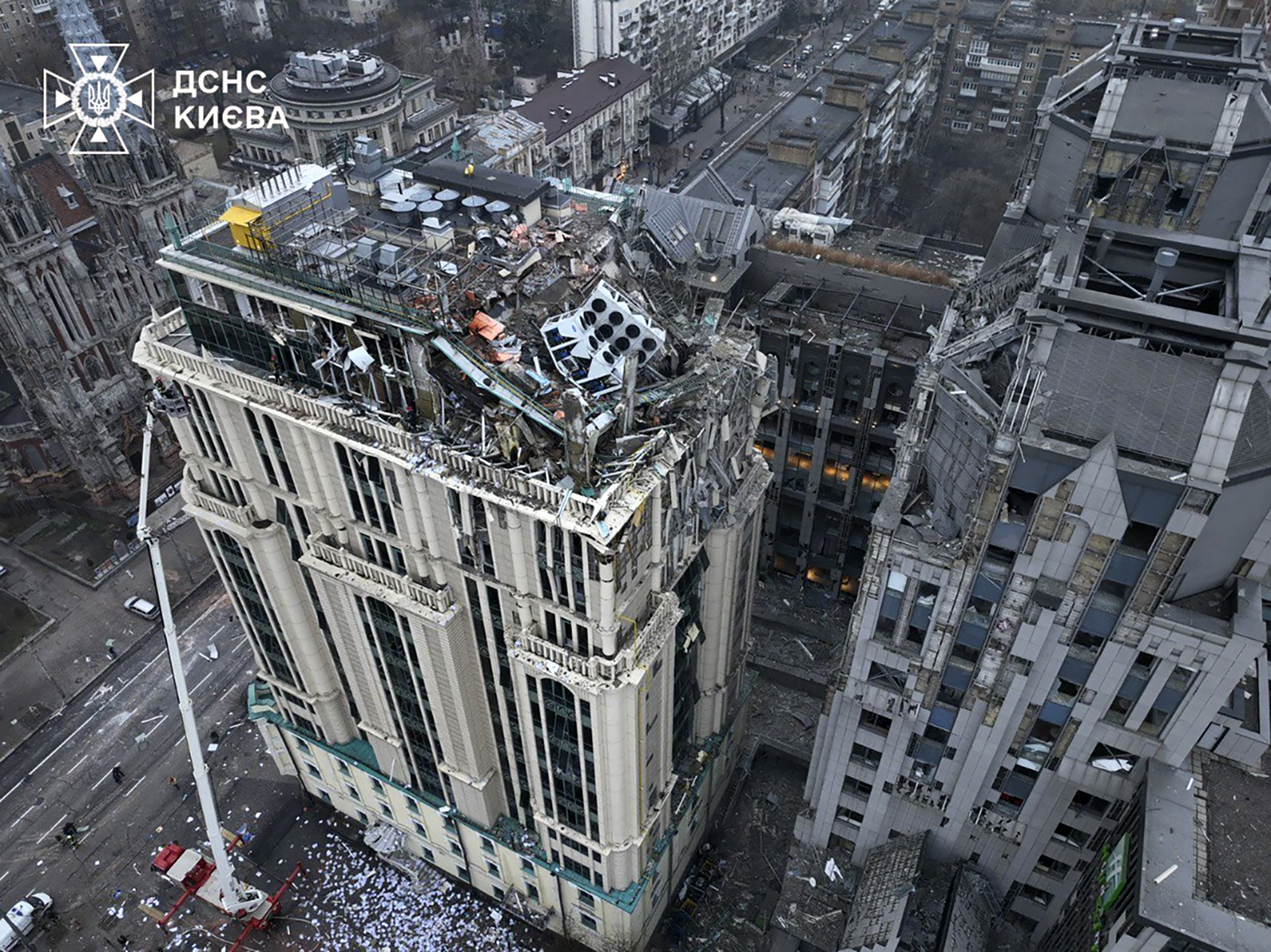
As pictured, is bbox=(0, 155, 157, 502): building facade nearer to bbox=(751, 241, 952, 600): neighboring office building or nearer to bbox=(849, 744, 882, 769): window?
bbox=(751, 241, 952, 600): neighboring office building

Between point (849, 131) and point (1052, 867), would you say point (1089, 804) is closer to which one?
point (1052, 867)

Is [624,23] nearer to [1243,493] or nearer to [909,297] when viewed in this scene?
[909,297]

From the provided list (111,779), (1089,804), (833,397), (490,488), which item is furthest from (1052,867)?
(111,779)

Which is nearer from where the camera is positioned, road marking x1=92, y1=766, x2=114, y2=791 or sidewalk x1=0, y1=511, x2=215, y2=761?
road marking x1=92, y1=766, x2=114, y2=791

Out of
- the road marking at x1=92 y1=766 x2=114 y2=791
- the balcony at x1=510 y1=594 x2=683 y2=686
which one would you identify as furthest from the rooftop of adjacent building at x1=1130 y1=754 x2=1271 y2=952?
the road marking at x1=92 y1=766 x2=114 y2=791

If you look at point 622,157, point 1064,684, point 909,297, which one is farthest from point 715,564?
point 622,157

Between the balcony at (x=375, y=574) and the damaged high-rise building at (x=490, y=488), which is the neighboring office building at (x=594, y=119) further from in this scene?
the balcony at (x=375, y=574)

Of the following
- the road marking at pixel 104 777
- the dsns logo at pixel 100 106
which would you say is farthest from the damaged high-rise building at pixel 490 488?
the dsns logo at pixel 100 106
